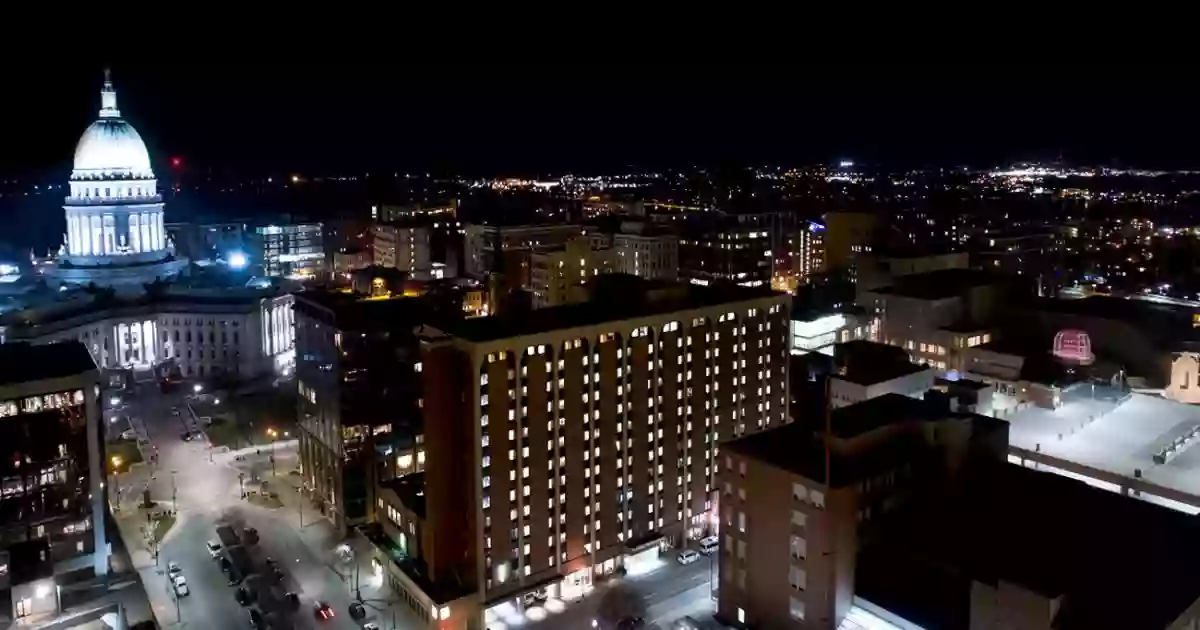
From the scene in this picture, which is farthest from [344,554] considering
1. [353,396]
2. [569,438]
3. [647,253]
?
[647,253]

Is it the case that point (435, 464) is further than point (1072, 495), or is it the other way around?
point (435, 464)

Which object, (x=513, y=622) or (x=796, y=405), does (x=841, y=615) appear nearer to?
(x=513, y=622)

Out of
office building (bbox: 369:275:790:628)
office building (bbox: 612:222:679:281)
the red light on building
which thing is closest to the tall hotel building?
office building (bbox: 369:275:790:628)

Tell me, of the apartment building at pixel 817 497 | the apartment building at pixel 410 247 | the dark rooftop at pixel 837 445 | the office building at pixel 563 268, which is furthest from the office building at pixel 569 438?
the apartment building at pixel 410 247

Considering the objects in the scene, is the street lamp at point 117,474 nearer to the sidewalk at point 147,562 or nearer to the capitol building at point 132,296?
the sidewalk at point 147,562

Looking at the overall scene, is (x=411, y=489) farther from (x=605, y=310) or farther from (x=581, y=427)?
→ (x=605, y=310)

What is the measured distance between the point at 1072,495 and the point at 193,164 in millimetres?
192007

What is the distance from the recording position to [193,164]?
636ft

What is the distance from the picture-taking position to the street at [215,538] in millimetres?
36688

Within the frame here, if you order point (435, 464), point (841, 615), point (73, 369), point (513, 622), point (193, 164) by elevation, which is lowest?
point (513, 622)

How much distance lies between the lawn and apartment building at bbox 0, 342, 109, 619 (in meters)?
11.7

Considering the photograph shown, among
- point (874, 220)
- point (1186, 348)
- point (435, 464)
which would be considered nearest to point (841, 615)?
point (435, 464)

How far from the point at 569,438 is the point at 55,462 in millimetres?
20216

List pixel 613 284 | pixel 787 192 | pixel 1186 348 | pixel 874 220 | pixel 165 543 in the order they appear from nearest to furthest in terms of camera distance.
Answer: pixel 165 543 → pixel 613 284 → pixel 1186 348 → pixel 874 220 → pixel 787 192
